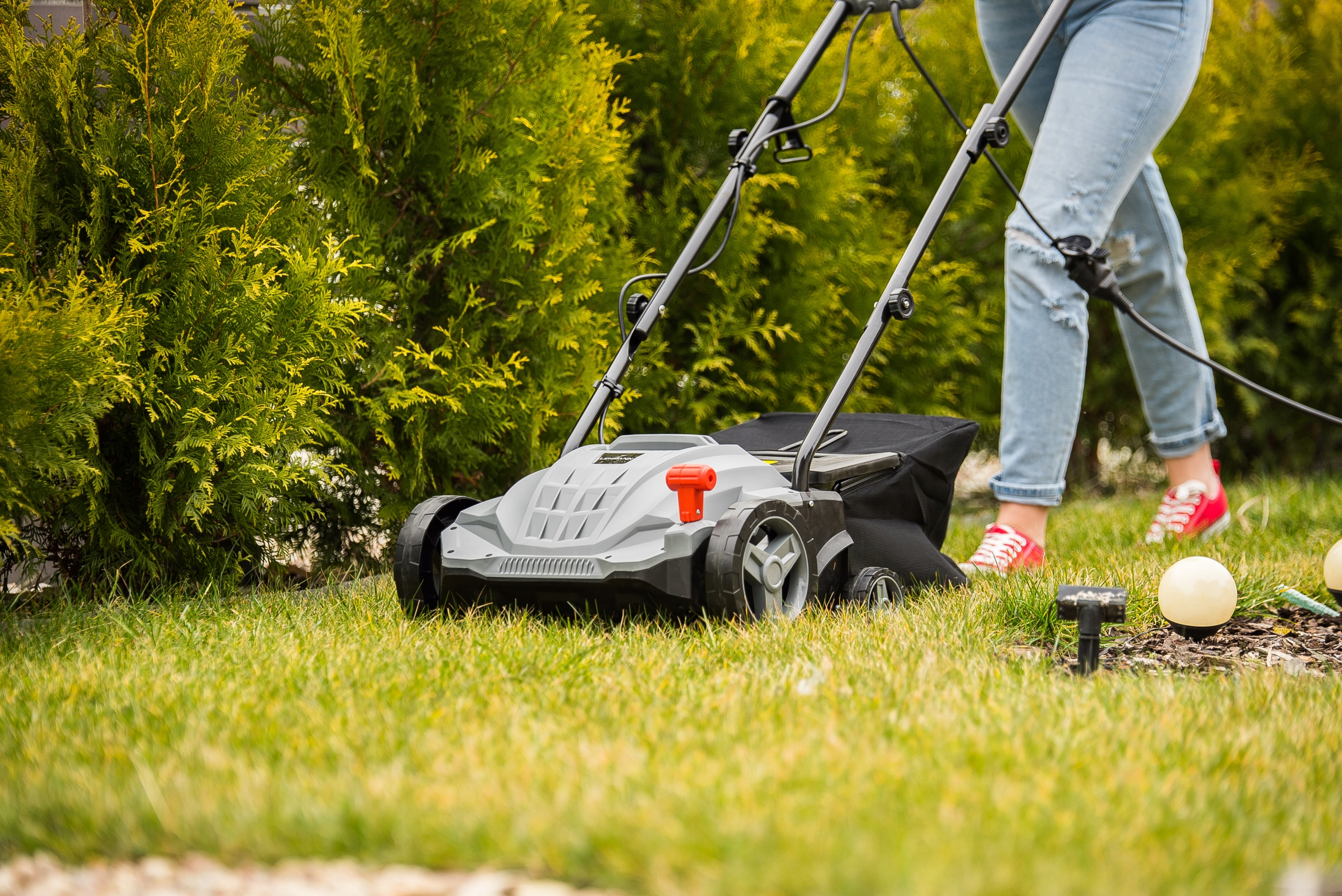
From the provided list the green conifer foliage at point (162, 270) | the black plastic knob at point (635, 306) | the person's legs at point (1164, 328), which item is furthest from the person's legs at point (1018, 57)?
the green conifer foliage at point (162, 270)

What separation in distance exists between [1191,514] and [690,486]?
1.83 m

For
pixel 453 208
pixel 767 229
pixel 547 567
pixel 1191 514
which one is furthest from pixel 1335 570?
pixel 453 208

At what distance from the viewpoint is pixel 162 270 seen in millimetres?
2475

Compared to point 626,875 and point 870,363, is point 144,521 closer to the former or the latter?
Answer: point 626,875

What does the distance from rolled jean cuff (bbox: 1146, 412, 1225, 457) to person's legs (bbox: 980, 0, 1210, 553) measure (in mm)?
566

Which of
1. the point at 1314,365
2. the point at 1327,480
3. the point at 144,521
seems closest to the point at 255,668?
the point at 144,521

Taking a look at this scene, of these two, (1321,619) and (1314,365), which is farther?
(1314,365)

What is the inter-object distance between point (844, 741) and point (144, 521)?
5.96 ft

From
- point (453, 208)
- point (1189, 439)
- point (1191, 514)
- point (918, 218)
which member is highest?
point (918, 218)

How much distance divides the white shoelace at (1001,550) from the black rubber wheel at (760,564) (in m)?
0.71

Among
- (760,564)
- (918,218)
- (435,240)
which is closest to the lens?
(760,564)

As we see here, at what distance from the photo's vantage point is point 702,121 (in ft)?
12.6

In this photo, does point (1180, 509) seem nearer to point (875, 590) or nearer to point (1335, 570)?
point (1335, 570)

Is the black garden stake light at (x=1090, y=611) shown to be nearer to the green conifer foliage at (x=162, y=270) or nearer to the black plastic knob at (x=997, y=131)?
the black plastic knob at (x=997, y=131)
